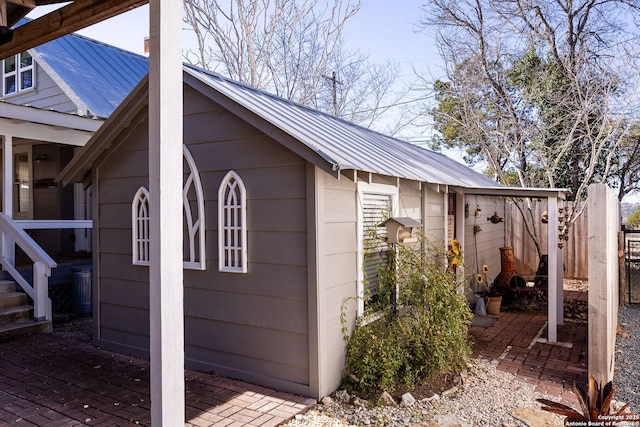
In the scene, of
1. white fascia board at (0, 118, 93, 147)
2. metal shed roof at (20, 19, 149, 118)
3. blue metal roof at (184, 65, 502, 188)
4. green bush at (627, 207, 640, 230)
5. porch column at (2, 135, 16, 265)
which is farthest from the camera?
green bush at (627, 207, 640, 230)

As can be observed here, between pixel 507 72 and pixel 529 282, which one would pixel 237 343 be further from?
pixel 507 72

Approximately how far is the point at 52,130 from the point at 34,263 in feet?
7.77

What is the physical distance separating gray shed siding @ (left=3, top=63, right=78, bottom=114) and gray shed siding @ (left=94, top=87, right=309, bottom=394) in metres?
5.33

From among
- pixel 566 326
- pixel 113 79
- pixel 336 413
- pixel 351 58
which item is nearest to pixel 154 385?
pixel 336 413

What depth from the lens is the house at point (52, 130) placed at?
720 centimetres

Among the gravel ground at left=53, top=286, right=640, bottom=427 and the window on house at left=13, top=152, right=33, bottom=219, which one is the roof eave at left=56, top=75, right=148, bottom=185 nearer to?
the gravel ground at left=53, top=286, right=640, bottom=427

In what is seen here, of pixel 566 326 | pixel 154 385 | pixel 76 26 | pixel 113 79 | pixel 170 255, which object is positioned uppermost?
pixel 113 79

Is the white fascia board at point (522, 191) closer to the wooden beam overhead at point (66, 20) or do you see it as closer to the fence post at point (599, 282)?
the fence post at point (599, 282)

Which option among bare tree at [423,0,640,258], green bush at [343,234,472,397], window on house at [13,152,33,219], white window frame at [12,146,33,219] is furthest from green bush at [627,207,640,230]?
window on house at [13,152,33,219]

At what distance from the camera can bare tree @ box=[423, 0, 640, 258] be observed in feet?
34.2

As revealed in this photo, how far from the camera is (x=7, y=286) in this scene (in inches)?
263

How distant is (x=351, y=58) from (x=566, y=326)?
12.7 metres

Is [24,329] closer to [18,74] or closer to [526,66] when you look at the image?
[18,74]

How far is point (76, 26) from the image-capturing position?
11.5 feet
